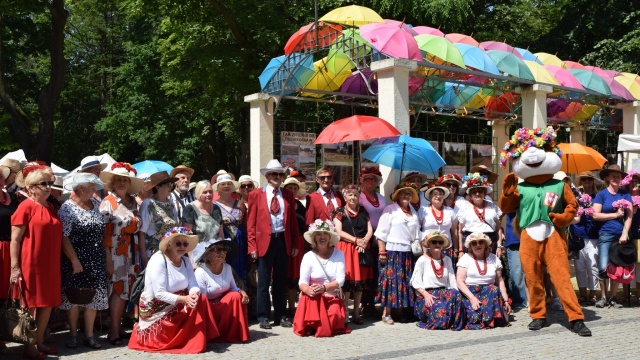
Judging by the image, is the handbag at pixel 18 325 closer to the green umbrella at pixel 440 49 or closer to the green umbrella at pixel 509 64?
the green umbrella at pixel 440 49

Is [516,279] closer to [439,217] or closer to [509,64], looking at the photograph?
[439,217]

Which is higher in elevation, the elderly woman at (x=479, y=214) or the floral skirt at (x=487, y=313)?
the elderly woman at (x=479, y=214)

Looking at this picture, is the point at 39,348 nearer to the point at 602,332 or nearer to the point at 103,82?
the point at 602,332

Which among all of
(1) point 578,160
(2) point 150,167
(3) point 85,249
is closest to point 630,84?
(1) point 578,160

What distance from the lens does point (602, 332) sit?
7.36 meters

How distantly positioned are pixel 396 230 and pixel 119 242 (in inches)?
127

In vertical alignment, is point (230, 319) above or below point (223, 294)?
below

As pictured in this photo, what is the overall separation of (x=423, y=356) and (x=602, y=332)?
2.30 m

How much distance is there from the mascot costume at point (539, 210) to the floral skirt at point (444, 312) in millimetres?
800

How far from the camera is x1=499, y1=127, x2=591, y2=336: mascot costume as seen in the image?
767 centimetres

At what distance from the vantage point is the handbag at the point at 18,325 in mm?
6051

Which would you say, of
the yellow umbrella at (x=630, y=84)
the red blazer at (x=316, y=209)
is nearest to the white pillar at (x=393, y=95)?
the red blazer at (x=316, y=209)

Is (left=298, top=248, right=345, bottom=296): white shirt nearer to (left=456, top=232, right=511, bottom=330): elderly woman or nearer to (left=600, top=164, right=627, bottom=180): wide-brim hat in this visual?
(left=456, top=232, right=511, bottom=330): elderly woman

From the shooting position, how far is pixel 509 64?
12.3 meters
